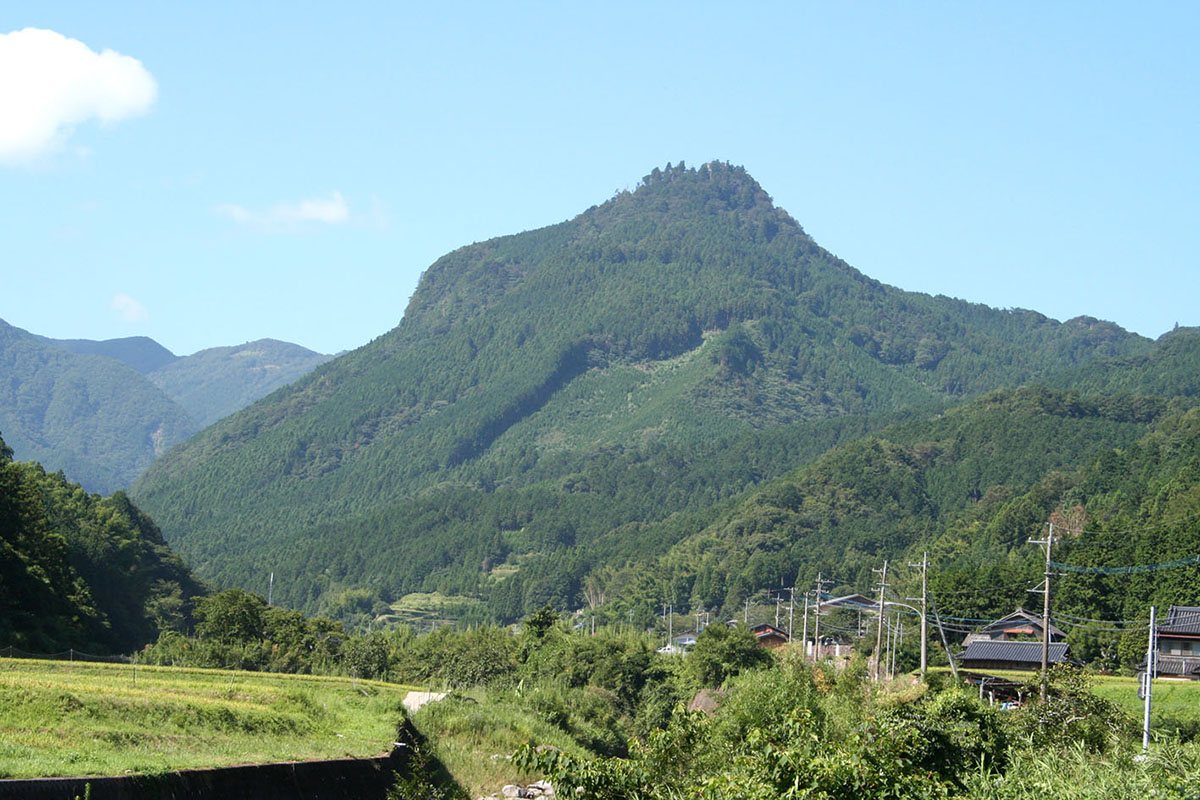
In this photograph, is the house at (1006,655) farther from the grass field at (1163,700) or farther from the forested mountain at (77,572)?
the forested mountain at (77,572)

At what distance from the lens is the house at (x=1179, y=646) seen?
6278 cm

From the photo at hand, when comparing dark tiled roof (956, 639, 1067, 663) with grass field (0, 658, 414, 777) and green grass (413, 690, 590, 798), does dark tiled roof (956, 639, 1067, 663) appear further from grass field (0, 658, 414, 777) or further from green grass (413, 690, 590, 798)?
grass field (0, 658, 414, 777)

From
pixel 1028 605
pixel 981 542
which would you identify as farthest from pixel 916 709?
pixel 981 542

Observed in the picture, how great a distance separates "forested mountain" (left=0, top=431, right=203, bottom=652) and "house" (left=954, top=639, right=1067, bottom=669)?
46992mm

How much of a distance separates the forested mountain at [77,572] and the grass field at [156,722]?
13632 millimetres

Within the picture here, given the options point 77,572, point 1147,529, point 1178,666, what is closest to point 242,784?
point 1178,666

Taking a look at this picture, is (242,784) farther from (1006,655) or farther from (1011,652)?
(1011,652)

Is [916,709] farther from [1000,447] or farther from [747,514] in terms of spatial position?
[1000,447]

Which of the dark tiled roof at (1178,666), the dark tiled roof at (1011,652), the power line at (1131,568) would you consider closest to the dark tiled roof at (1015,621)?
the power line at (1131,568)

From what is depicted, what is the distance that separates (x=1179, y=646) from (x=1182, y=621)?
4.76 feet

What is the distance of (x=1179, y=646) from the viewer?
6544 centimetres

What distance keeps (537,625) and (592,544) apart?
357ft

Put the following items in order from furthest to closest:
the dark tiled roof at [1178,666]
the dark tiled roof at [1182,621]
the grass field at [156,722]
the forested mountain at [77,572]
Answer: the dark tiled roof at [1182,621] < the dark tiled roof at [1178,666] < the forested mountain at [77,572] < the grass field at [156,722]

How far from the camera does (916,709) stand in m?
30.2
